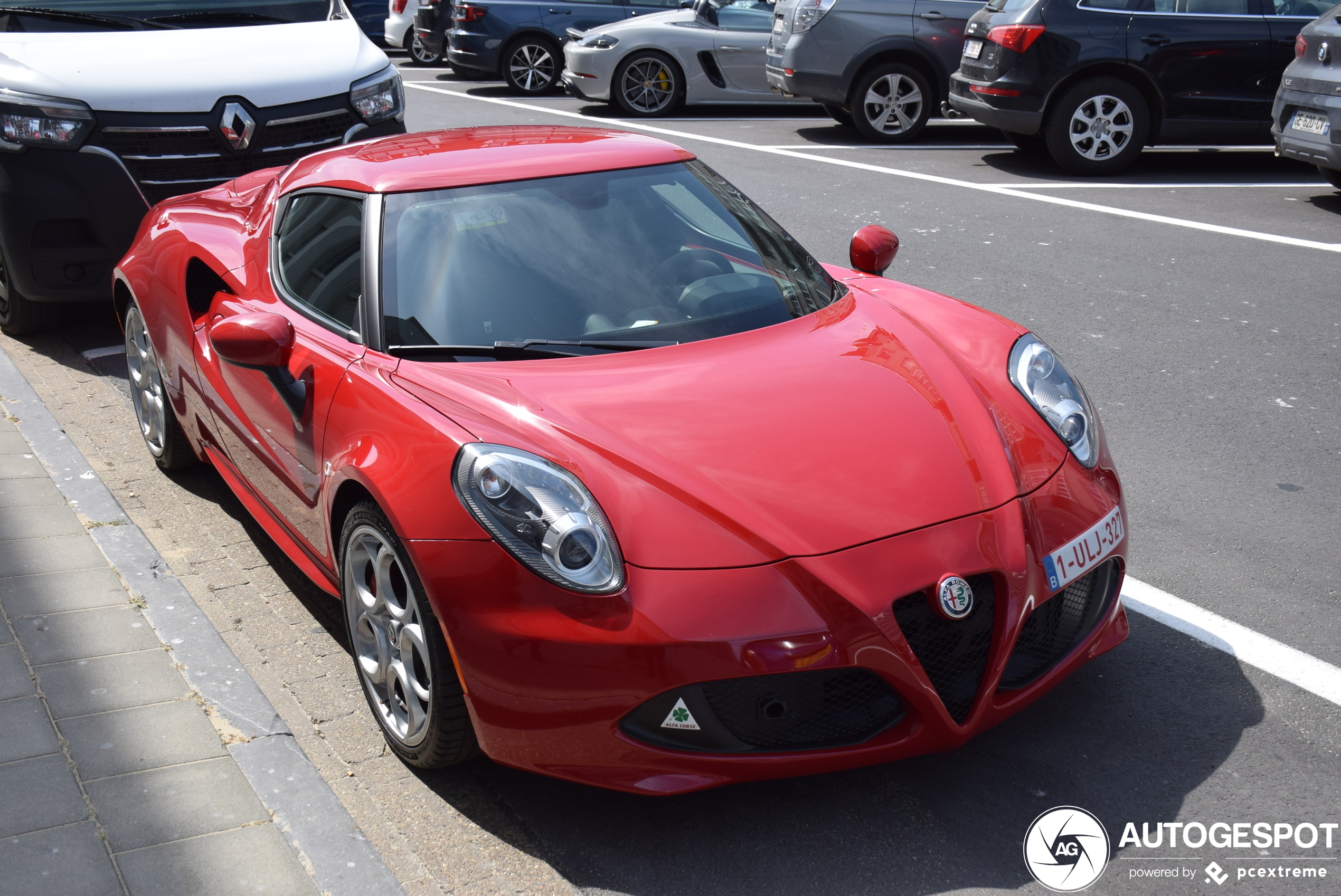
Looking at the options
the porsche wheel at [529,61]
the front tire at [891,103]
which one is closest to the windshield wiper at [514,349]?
the front tire at [891,103]

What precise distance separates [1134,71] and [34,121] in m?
7.85

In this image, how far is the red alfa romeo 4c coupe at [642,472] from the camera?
2500mm

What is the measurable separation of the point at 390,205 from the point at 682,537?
4.86ft

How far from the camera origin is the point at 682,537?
2.53 meters

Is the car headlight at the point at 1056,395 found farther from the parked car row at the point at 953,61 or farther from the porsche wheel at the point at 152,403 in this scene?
the parked car row at the point at 953,61

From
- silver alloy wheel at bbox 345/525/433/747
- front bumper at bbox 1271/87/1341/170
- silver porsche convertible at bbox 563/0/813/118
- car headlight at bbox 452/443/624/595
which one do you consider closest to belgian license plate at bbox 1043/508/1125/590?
car headlight at bbox 452/443/624/595

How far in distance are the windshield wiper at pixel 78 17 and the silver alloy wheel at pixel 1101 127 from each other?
679cm

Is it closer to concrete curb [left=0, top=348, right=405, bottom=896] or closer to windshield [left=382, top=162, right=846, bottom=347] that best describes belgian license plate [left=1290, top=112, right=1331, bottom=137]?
windshield [left=382, top=162, right=846, bottom=347]

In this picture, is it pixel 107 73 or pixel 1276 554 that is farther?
pixel 107 73

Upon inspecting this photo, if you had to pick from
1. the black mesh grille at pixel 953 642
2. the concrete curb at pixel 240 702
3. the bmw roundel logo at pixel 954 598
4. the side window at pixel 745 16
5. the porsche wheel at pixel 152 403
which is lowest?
the concrete curb at pixel 240 702

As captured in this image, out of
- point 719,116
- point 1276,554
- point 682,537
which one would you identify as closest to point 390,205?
point 682,537

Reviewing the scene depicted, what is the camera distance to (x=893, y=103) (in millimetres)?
11906

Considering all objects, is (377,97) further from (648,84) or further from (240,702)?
(648,84)

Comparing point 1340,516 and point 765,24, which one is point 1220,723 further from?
point 765,24
